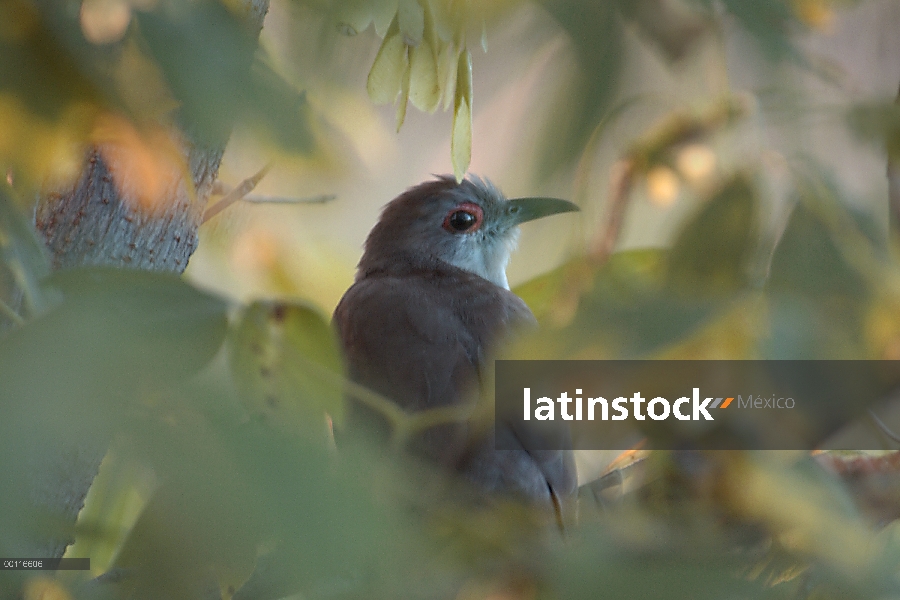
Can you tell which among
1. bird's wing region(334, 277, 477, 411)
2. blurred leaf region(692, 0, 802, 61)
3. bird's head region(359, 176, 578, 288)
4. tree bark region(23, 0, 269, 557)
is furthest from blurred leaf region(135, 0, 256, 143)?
bird's head region(359, 176, 578, 288)

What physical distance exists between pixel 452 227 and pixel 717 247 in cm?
224

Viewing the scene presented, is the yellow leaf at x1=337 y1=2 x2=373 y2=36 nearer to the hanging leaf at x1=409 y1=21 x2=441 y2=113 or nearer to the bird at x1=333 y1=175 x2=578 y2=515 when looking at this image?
the hanging leaf at x1=409 y1=21 x2=441 y2=113

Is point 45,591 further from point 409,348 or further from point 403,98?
point 409,348

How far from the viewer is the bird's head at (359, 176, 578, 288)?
2.86m

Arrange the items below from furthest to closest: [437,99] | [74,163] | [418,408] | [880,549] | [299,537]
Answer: [418,408], [437,99], [880,549], [74,163], [299,537]

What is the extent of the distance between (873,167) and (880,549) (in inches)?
15.2

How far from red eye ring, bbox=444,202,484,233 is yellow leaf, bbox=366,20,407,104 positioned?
1849mm

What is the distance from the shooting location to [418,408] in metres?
1.89

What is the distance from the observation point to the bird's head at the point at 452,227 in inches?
113

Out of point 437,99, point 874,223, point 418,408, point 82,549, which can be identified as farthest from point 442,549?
point 418,408

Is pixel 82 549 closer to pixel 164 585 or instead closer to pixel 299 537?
pixel 164 585

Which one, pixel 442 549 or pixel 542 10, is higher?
pixel 542 10

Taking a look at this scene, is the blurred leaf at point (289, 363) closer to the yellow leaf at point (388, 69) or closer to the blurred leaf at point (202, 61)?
the blurred leaf at point (202, 61)

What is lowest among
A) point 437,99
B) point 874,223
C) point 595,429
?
point 595,429
